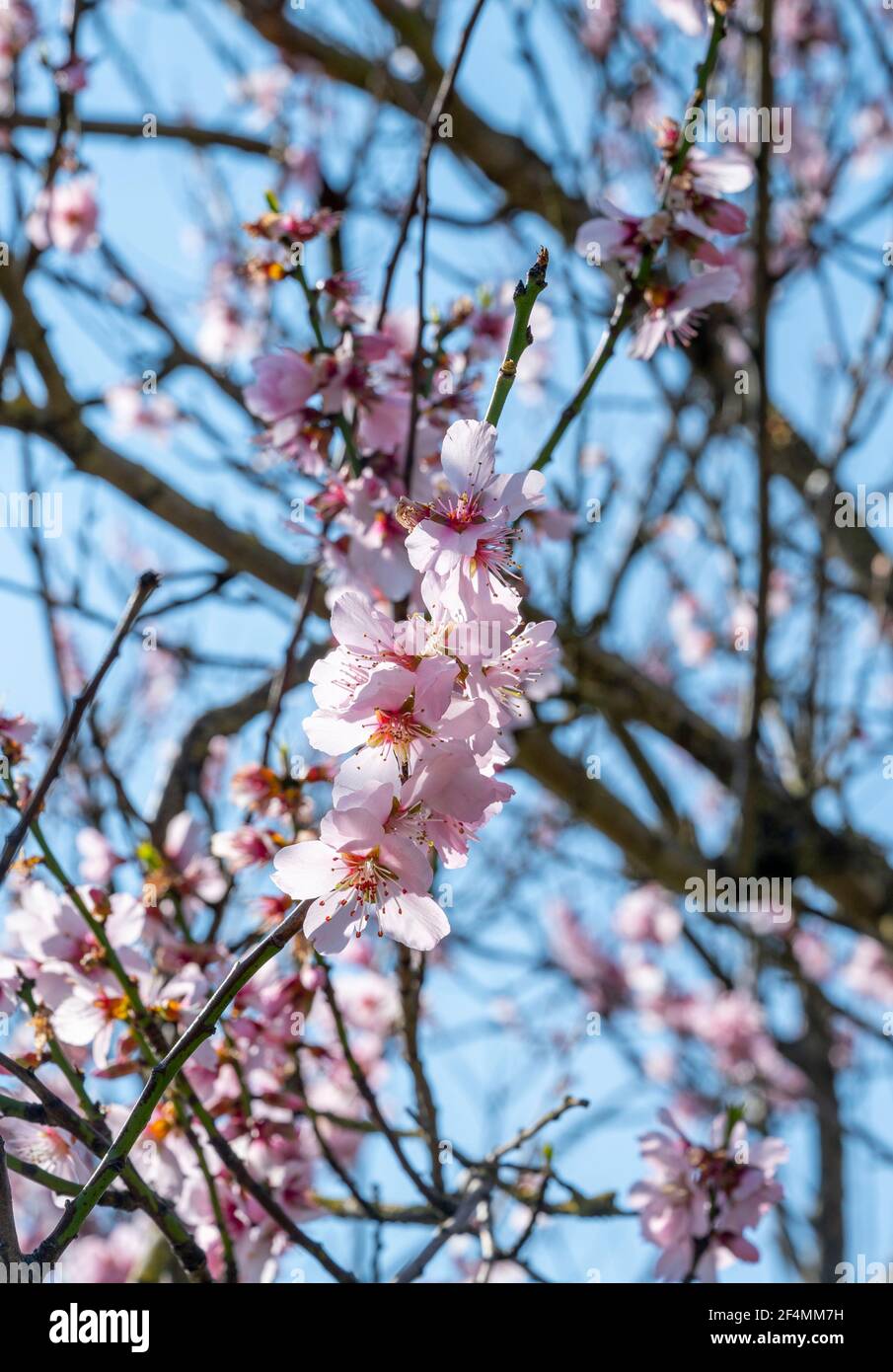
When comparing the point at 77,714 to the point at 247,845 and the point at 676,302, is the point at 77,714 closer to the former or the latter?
the point at 247,845

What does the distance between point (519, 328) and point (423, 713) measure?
14.6 inches

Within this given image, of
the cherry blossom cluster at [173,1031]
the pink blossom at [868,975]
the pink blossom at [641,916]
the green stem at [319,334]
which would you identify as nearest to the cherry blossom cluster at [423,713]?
the cherry blossom cluster at [173,1031]

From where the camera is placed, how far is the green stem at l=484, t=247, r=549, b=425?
44.2 inches

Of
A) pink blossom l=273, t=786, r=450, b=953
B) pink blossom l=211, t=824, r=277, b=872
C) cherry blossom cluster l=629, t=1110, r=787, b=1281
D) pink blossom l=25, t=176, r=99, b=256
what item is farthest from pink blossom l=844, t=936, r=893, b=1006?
pink blossom l=273, t=786, r=450, b=953

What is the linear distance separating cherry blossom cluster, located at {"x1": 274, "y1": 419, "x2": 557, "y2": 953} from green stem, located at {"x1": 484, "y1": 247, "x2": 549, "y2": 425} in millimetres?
33

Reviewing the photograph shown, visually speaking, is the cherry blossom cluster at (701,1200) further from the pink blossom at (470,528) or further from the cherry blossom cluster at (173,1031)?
the pink blossom at (470,528)

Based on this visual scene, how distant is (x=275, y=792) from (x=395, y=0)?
3.69 metres

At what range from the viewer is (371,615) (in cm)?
112

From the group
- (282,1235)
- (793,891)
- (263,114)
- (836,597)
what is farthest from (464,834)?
(263,114)

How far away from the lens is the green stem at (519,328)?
1.12 metres

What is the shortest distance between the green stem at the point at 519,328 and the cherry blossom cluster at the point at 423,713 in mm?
33

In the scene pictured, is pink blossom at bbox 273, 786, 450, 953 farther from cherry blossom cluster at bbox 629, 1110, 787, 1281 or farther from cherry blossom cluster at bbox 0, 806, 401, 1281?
cherry blossom cluster at bbox 629, 1110, 787, 1281

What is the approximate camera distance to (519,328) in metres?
1.14

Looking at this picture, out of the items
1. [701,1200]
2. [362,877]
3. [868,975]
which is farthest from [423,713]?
[868,975]
